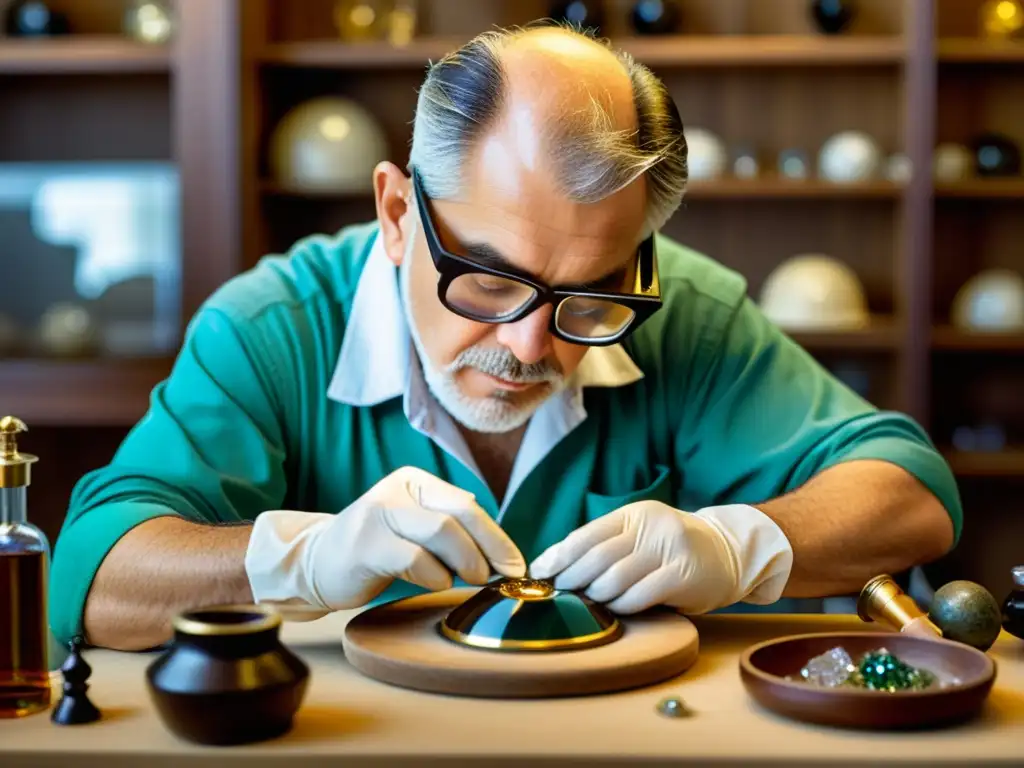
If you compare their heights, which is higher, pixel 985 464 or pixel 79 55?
pixel 79 55

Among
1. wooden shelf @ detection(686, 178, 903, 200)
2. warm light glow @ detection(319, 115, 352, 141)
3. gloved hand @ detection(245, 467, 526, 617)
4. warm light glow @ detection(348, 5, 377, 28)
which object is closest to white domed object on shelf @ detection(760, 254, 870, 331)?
wooden shelf @ detection(686, 178, 903, 200)

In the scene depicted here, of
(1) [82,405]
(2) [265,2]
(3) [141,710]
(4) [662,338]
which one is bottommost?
(1) [82,405]

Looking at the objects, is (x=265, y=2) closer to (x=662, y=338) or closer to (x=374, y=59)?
(x=374, y=59)

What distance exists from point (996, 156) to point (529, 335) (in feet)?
8.86

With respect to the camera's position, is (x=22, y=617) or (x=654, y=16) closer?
(x=22, y=617)

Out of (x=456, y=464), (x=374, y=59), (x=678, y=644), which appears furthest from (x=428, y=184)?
(x=374, y=59)

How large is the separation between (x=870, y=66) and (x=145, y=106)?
7.04ft

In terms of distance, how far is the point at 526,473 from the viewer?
1856 millimetres

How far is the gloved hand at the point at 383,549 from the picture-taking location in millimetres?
1354

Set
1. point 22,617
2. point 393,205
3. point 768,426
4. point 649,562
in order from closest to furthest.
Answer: point 22,617 → point 649,562 → point 393,205 → point 768,426

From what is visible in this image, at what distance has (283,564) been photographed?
4.66 ft

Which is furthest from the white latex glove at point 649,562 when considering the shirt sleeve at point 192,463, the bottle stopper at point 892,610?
the shirt sleeve at point 192,463

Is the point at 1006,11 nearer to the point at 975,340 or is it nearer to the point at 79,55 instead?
the point at 975,340

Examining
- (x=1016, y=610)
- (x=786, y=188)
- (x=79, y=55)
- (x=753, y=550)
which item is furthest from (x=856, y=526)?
(x=79, y=55)
